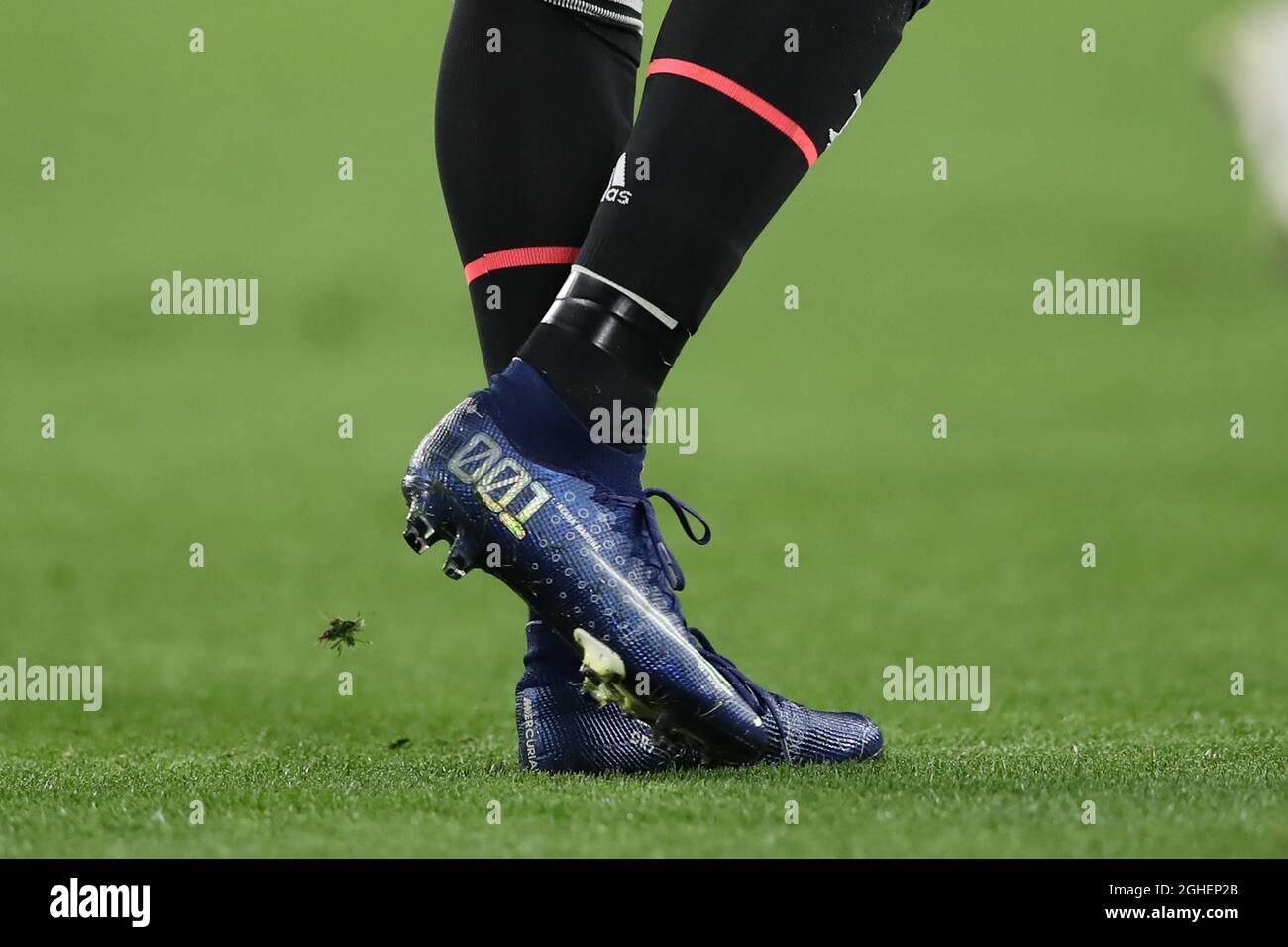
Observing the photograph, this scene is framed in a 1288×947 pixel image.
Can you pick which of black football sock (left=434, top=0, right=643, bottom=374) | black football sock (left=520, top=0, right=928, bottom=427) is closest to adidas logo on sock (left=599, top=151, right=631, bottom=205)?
black football sock (left=520, top=0, right=928, bottom=427)

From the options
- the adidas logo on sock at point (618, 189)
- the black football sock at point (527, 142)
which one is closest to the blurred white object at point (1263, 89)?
the black football sock at point (527, 142)

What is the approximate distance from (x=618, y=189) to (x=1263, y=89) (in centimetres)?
676

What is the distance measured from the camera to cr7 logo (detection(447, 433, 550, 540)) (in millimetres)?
1072

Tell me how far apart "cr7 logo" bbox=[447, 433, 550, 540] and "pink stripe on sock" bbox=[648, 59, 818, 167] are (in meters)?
0.28

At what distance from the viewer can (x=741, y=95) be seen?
107 cm

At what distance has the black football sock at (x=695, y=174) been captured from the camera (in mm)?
1074

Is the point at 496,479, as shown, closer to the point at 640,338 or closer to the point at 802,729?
the point at 640,338

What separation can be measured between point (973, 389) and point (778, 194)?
4.16 m

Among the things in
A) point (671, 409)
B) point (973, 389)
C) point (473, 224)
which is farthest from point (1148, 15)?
point (473, 224)

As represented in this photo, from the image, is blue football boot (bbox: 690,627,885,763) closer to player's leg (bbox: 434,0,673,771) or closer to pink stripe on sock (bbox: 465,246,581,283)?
player's leg (bbox: 434,0,673,771)

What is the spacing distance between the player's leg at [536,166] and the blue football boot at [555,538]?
0.11 meters

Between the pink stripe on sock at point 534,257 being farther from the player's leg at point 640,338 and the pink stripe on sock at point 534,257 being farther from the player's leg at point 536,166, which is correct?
the player's leg at point 640,338
